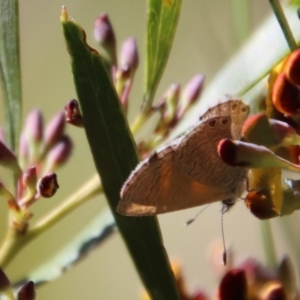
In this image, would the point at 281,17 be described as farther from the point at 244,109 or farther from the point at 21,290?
Answer: the point at 21,290

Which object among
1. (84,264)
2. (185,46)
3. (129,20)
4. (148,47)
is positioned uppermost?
(148,47)

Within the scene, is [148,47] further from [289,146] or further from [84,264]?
[84,264]

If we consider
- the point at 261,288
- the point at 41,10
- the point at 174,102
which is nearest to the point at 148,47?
the point at 174,102

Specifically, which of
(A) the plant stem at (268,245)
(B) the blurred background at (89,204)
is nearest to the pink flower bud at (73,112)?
(A) the plant stem at (268,245)

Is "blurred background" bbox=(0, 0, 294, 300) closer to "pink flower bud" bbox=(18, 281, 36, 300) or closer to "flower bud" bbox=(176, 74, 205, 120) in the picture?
"flower bud" bbox=(176, 74, 205, 120)

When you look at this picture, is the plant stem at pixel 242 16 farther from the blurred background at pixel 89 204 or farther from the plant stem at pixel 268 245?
the blurred background at pixel 89 204

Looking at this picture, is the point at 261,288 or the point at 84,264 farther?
the point at 84,264
